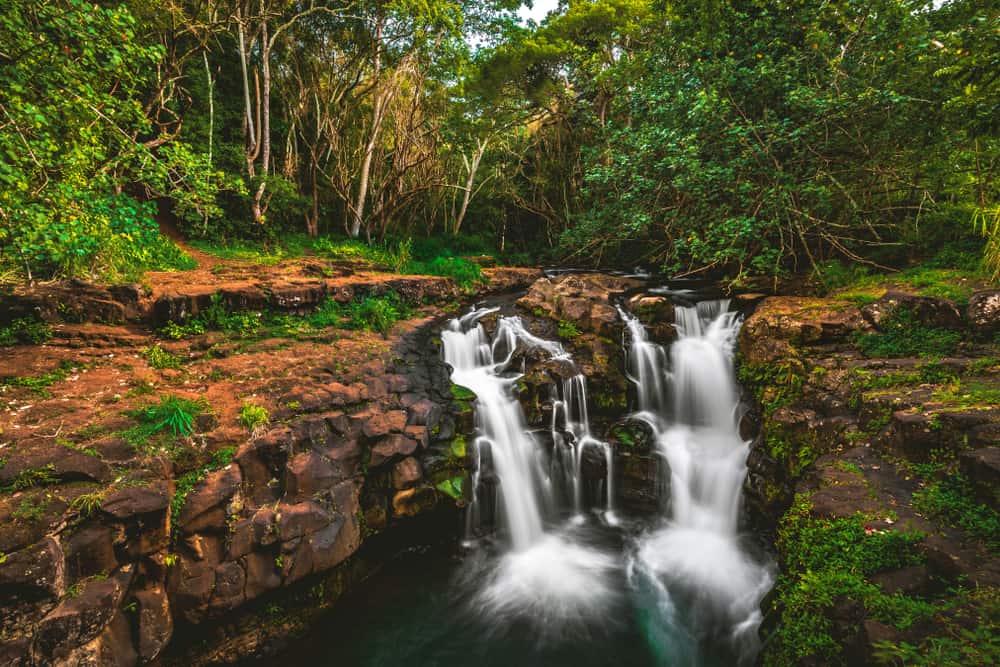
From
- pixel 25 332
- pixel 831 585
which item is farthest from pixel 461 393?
pixel 25 332

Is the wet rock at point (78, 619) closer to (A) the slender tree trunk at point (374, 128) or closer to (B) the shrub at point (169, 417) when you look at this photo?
(B) the shrub at point (169, 417)

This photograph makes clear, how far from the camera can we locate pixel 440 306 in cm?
908

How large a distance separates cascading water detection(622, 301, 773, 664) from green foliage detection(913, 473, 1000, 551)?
7.06ft

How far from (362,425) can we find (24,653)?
2913mm

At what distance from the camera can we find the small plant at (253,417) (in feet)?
13.8

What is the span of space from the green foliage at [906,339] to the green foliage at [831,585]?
3.11 meters

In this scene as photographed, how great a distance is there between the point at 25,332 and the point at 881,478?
9501 mm

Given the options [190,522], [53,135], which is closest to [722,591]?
[190,522]

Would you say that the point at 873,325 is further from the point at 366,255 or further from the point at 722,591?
the point at 366,255

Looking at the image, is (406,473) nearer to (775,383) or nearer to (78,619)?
(78,619)

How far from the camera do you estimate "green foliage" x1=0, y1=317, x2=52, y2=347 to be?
448 centimetres

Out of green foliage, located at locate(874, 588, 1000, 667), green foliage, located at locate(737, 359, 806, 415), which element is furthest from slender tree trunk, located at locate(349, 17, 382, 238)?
green foliage, located at locate(874, 588, 1000, 667)

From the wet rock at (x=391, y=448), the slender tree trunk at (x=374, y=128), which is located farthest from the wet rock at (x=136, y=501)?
the slender tree trunk at (x=374, y=128)

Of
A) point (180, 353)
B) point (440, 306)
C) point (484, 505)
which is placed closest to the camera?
point (180, 353)
